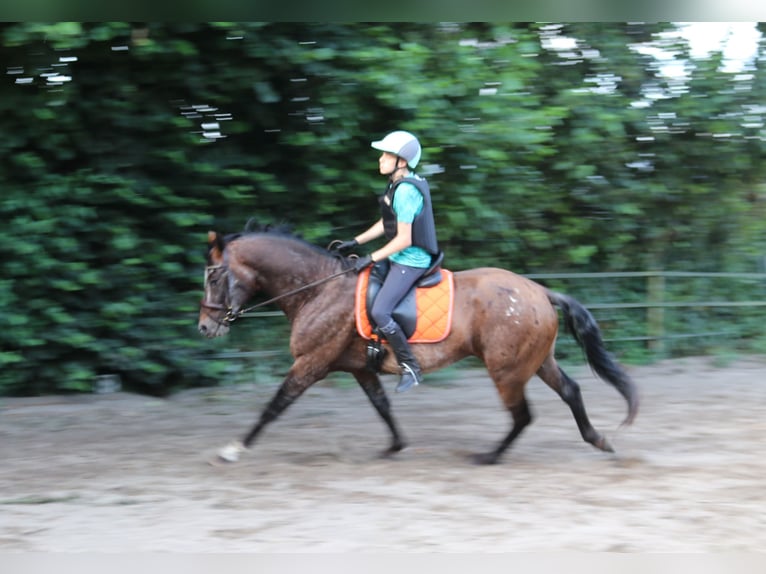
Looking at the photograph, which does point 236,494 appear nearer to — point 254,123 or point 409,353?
point 409,353

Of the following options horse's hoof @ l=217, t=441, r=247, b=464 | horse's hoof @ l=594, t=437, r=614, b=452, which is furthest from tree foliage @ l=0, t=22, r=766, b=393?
horse's hoof @ l=594, t=437, r=614, b=452

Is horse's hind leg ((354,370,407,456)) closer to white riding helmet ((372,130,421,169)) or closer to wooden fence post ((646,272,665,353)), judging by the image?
white riding helmet ((372,130,421,169))

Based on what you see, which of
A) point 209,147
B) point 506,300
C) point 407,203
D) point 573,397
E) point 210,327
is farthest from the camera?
point 209,147

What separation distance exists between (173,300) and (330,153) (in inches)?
89.2

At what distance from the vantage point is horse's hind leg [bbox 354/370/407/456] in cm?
677

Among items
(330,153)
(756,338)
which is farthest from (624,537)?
(756,338)

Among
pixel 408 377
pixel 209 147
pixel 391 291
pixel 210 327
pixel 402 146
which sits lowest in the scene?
pixel 408 377

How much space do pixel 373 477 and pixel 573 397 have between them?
161 cm

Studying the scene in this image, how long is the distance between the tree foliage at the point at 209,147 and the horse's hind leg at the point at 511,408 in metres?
3.42

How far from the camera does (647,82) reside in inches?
444

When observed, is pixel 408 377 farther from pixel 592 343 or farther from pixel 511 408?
pixel 592 343

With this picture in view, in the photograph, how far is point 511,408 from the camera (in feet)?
21.4

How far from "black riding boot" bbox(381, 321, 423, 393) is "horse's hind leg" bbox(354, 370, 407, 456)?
1.67ft

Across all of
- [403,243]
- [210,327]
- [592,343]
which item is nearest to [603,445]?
[592,343]
